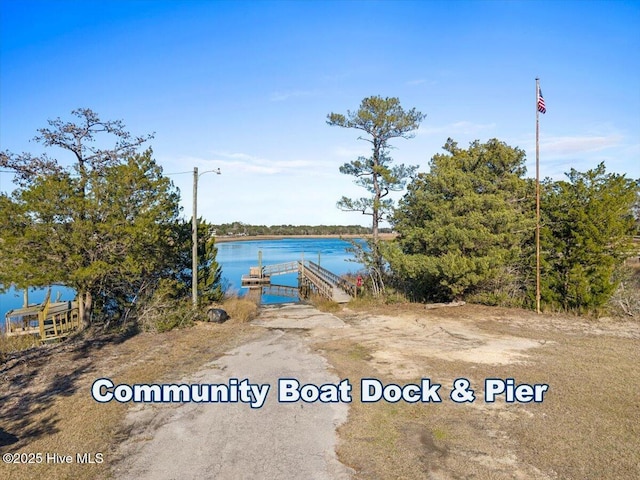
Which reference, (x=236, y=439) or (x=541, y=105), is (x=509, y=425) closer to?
(x=236, y=439)

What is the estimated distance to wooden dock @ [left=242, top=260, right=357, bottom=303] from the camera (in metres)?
24.3

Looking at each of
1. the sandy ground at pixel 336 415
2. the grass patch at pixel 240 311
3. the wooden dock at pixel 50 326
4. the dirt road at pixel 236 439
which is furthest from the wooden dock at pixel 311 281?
the dirt road at pixel 236 439

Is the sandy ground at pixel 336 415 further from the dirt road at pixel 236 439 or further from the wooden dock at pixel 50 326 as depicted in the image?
the wooden dock at pixel 50 326

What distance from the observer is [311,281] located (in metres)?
36.7

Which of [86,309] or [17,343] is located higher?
[86,309]

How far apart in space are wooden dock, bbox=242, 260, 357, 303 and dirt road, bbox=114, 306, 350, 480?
47.9 feet

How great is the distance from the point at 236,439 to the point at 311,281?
30547 mm

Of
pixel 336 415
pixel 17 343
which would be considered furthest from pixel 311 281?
pixel 336 415

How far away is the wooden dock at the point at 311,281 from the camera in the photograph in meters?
24.3

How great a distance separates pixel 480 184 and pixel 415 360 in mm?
10113

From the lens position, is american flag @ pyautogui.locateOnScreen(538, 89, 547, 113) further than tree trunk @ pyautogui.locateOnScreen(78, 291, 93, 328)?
Yes

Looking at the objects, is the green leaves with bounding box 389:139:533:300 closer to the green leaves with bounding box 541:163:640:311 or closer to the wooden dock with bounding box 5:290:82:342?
the green leaves with bounding box 541:163:640:311

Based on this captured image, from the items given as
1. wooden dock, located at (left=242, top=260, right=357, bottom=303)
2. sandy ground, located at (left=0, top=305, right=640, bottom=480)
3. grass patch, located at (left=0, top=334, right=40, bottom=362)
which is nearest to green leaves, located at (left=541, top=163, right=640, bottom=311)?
sandy ground, located at (left=0, top=305, right=640, bottom=480)

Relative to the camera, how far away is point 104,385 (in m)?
8.17
